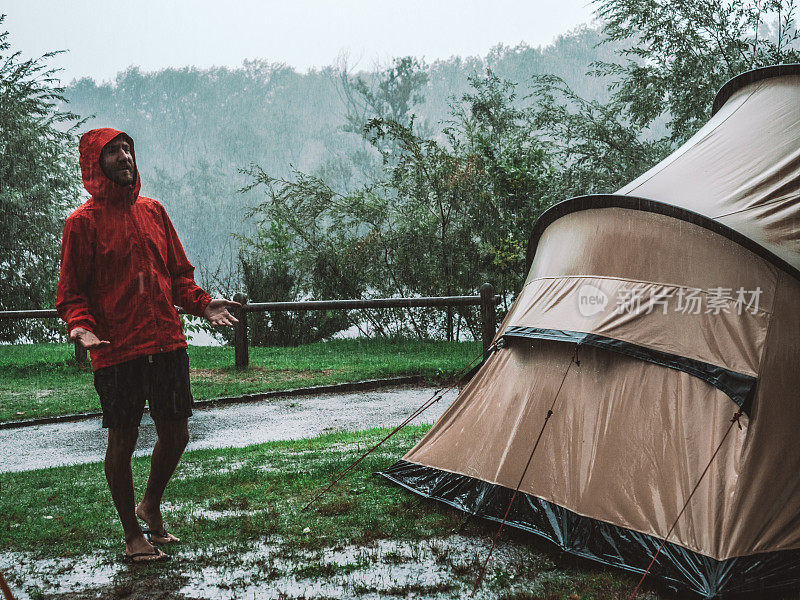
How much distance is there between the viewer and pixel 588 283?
12.8 ft

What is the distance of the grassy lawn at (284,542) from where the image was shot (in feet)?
10.5

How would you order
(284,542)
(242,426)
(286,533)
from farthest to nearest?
(242,426), (286,533), (284,542)

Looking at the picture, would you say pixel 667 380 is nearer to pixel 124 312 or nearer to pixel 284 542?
pixel 284 542

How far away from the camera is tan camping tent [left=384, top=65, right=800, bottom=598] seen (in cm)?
318

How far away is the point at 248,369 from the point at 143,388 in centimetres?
741

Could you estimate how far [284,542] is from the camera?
373 centimetres

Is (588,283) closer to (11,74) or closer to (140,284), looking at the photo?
(140,284)

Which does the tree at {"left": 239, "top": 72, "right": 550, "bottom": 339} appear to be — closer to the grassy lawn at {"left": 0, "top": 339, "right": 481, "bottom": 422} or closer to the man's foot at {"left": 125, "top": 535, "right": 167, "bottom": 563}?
the grassy lawn at {"left": 0, "top": 339, "right": 481, "bottom": 422}

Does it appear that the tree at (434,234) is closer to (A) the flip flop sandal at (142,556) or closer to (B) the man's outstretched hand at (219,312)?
(B) the man's outstretched hand at (219,312)

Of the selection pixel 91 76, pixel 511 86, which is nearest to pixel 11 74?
pixel 511 86

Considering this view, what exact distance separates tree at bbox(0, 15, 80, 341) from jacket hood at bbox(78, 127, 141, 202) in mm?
14696

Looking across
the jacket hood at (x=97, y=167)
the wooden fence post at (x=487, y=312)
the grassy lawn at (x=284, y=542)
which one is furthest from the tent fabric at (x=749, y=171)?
the wooden fence post at (x=487, y=312)

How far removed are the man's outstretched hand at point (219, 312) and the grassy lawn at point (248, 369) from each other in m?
5.17

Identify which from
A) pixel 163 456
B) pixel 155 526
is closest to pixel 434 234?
pixel 155 526
